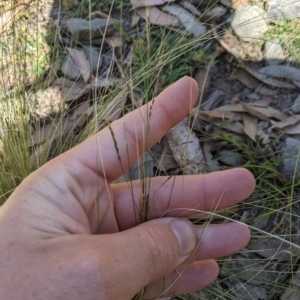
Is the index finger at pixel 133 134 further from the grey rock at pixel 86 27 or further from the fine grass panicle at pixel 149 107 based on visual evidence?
the grey rock at pixel 86 27

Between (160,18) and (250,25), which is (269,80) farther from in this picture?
(160,18)

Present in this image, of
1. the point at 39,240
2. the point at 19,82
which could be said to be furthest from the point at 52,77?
the point at 39,240

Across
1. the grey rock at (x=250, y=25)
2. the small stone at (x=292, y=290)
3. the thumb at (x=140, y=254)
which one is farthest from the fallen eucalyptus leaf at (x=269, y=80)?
the thumb at (x=140, y=254)

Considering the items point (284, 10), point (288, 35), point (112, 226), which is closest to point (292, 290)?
point (112, 226)

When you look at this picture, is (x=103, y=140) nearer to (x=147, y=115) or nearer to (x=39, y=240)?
(x=147, y=115)

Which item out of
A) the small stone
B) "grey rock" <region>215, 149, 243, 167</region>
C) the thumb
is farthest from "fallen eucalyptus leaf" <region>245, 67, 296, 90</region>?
the thumb

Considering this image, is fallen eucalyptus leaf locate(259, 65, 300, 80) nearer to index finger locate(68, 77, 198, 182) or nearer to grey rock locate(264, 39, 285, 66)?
grey rock locate(264, 39, 285, 66)
